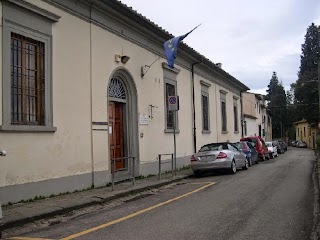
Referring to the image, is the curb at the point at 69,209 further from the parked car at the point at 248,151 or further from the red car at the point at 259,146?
the red car at the point at 259,146

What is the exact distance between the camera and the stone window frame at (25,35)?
Result: 357 inches

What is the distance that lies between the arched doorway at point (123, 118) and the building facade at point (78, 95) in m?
0.04

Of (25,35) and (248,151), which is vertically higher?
(25,35)

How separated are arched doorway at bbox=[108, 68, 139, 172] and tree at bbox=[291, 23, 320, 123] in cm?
4543

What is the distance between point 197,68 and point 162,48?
17.4 ft

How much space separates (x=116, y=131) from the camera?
47.9 feet

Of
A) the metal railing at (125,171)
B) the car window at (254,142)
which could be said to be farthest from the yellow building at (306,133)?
the metal railing at (125,171)

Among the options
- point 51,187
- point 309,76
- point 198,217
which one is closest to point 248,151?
point 51,187

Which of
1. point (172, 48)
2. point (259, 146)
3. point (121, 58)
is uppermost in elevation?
point (172, 48)

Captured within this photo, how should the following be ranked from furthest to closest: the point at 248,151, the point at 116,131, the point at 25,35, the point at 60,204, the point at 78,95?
the point at 248,151
the point at 116,131
the point at 78,95
the point at 25,35
the point at 60,204

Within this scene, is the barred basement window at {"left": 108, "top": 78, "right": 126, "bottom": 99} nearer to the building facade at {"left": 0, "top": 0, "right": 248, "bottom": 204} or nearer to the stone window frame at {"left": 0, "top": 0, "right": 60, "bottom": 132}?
the building facade at {"left": 0, "top": 0, "right": 248, "bottom": 204}

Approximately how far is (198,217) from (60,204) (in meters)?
3.13

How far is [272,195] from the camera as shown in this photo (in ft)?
34.1

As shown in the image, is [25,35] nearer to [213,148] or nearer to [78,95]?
[78,95]
